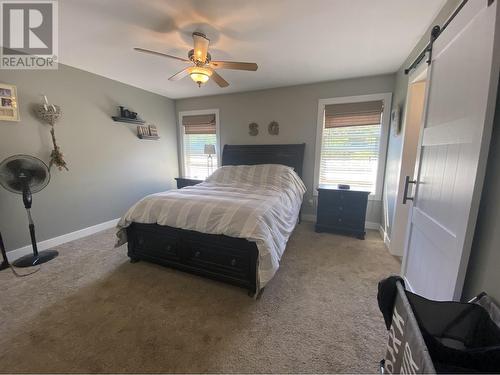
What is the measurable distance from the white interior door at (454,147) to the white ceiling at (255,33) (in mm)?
721

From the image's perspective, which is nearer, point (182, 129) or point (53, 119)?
point (53, 119)

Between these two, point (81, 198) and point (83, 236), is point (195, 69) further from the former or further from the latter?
point (83, 236)

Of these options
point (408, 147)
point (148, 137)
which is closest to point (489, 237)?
point (408, 147)

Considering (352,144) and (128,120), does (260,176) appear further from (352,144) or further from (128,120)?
(128,120)

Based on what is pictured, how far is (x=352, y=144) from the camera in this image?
336 cm

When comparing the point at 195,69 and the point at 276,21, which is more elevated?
the point at 276,21

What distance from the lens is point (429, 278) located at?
1336mm

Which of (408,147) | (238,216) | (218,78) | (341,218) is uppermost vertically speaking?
(218,78)

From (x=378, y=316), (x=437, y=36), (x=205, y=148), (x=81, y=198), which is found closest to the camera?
(x=437, y=36)

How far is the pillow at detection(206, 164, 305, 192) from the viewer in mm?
3115

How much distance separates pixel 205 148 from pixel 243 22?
256 cm

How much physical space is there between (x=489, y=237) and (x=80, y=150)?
4.14 m

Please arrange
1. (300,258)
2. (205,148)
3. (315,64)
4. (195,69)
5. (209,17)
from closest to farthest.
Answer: (209,17) → (195,69) → (300,258) → (315,64) → (205,148)

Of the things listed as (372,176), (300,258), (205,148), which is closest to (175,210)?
(300,258)
